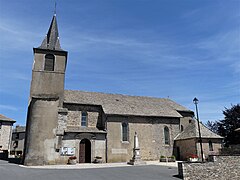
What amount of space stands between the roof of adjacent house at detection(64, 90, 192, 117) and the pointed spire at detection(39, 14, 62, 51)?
6449mm

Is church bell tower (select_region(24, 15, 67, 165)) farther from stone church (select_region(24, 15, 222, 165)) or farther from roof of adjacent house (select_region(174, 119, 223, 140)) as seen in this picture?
roof of adjacent house (select_region(174, 119, 223, 140))

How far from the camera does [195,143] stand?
2559cm

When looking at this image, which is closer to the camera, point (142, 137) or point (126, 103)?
point (142, 137)

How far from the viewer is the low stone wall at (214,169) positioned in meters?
13.5

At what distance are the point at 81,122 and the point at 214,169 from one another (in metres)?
16.9

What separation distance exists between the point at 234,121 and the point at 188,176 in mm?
22643

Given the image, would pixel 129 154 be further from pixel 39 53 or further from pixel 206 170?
pixel 39 53

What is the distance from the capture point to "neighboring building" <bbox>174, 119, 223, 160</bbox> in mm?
25719

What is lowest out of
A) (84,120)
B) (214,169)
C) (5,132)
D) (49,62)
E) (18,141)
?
(214,169)

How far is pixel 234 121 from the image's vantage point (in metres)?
31.7

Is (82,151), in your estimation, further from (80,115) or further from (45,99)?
(45,99)

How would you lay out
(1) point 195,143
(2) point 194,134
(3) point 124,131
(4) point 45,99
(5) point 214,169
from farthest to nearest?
(3) point 124,131 < (2) point 194,134 < (1) point 195,143 < (4) point 45,99 < (5) point 214,169

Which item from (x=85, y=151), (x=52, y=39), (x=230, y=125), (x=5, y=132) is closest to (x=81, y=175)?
(x=85, y=151)

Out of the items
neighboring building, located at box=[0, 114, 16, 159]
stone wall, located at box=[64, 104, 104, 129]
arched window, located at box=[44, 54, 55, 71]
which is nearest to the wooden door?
stone wall, located at box=[64, 104, 104, 129]
